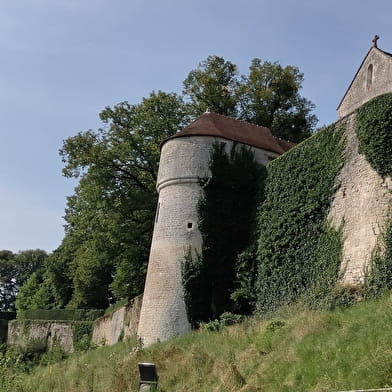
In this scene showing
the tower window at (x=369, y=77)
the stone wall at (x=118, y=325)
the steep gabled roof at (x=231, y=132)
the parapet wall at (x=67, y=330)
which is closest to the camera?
the tower window at (x=369, y=77)

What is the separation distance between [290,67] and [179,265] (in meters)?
17.0

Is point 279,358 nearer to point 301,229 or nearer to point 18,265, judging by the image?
point 301,229

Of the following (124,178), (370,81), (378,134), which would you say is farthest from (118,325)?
(378,134)

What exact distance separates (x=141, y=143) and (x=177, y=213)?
777 cm

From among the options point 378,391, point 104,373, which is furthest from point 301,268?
point 378,391

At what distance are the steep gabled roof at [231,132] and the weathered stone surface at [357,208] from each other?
20.9 ft

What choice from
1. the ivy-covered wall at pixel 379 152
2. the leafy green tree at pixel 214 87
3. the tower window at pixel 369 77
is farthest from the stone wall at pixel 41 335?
the ivy-covered wall at pixel 379 152

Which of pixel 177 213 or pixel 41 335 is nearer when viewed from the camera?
pixel 177 213

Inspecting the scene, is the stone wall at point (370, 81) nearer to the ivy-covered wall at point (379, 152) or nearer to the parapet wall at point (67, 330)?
the ivy-covered wall at point (379, 152)

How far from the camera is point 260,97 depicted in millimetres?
33469

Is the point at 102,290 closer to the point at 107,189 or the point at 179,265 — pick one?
the point at 107,189

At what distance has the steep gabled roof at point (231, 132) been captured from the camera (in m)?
23.4

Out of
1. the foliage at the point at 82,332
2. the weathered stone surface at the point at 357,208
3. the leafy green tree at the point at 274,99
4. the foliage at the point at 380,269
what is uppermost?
the leafy green tree at the point at 274,99

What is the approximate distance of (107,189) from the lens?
95.2 ft
